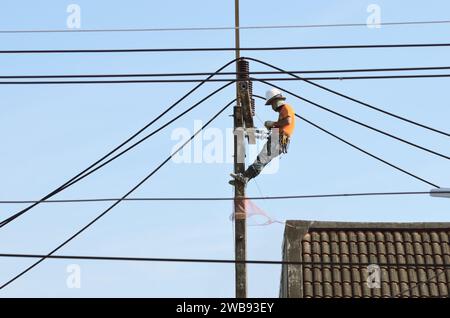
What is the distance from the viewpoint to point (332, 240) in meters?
19.3

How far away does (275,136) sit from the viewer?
15039mm

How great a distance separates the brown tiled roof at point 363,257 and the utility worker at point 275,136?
362 cm

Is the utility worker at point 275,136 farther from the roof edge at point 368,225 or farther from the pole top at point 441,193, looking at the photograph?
the roof edge at point 368,225

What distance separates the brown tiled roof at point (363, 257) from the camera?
18484 mm

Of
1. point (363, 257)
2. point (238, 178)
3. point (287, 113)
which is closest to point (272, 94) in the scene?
point (287, 113)

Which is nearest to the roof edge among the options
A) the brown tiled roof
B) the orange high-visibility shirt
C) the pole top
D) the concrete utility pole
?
the brown tiled roof

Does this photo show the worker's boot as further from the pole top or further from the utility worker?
the pole top

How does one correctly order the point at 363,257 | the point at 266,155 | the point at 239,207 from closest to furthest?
the point at 239,207, the point at 266,155, the point at 363,257

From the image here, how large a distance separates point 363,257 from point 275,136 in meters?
4.68

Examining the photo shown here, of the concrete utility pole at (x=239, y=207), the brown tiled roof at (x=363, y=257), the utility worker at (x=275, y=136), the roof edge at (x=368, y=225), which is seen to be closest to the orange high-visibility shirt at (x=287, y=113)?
the utility worker at (x=275, y=136)

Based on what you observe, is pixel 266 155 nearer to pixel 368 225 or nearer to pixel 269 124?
pixel 269 124
